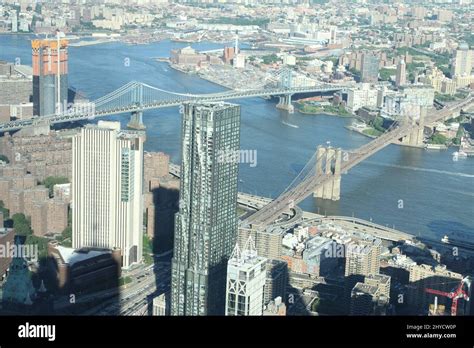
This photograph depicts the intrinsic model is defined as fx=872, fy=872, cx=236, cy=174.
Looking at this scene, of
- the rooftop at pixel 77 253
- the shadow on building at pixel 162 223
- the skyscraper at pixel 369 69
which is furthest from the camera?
the skyscraper at pixel 369 69

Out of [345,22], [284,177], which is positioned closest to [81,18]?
[345,22]

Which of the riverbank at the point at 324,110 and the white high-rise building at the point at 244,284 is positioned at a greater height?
the white high-rise building at the point at 244,284

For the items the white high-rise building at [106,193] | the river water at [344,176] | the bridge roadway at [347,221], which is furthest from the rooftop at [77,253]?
the river water at [344,176]

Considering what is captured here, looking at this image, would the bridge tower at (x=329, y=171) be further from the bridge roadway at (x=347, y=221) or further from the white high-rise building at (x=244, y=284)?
the white high-rise building at (x=244, y=284)

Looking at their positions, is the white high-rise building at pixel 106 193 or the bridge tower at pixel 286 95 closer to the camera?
the white high-rise building at pixel 106 193

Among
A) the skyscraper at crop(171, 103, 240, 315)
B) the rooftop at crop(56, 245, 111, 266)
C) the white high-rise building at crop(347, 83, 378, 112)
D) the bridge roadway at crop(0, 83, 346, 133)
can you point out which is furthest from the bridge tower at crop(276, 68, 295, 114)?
the skyscraper at crop(171, 103, 240, 315)

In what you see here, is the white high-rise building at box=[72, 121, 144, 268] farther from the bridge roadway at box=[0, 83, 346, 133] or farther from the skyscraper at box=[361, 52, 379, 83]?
the skyscraper at box=[361, 52, 379, 83]

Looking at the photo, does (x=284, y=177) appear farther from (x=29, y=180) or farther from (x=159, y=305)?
(x=159, y=305)
